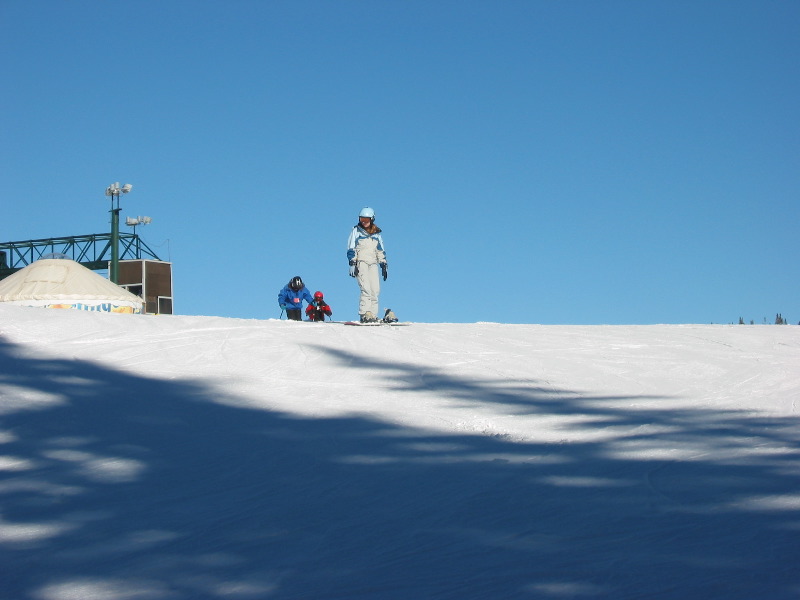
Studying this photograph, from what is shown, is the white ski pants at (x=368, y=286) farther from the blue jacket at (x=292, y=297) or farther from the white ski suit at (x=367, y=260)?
the blue jacket at (x=292, y=297)

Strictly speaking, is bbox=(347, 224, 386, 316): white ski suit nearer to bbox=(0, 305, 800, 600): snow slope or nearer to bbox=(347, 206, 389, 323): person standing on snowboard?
bbox=(347, 206, 389, 323): person standing on snowboard

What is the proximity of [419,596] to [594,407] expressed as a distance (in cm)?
361

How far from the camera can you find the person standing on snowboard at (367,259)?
12.5 metres

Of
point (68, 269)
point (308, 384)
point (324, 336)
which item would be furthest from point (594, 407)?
point (68, 269)

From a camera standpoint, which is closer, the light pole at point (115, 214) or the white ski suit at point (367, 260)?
the white ski suit at point (367, 260)

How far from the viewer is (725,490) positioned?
386cm

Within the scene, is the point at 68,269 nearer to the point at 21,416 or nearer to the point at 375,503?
the point at 21,416

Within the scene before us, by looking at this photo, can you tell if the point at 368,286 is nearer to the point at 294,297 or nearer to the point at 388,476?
the point at 294,297

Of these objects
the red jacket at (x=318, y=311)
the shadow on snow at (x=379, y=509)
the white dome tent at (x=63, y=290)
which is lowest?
the shadow on snow at (x=379, y=509)

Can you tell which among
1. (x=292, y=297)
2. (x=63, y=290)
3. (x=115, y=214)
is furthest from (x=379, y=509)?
(x=115, y=214)

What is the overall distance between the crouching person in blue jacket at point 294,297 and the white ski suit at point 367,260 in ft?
15.4

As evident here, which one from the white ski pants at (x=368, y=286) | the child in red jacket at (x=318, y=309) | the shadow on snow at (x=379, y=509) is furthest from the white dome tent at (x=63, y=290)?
the shadow on snow at (x=379, y=509)

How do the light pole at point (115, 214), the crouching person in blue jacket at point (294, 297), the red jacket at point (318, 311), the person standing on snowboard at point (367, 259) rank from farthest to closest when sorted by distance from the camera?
the light pole at point (115, 214) → the red jacket at point (318, 311) → the crouching person in blue jacket at point (294, 297) → the person standing on snowboard at point (367, 259)

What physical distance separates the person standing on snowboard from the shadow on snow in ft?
22.2
